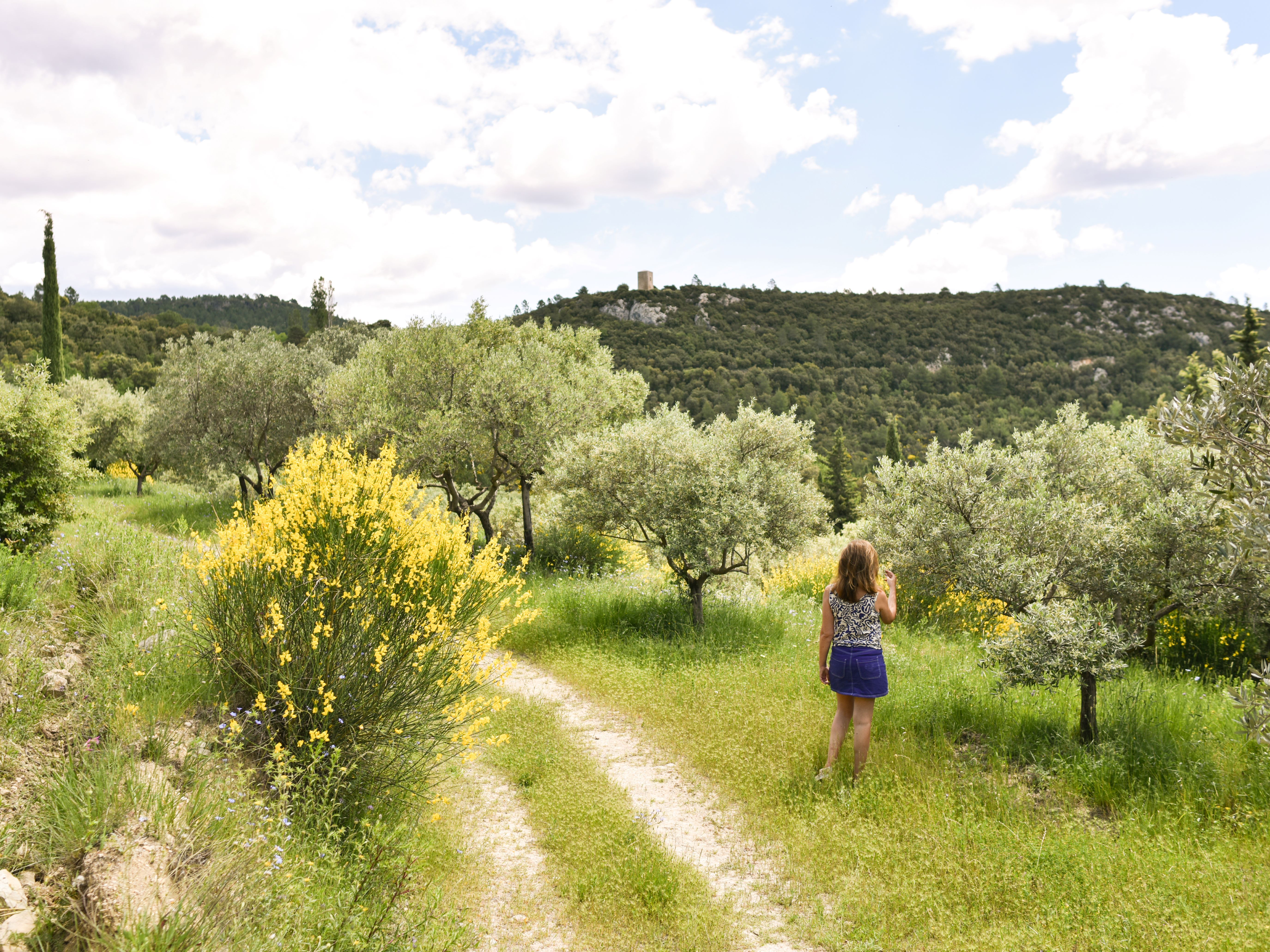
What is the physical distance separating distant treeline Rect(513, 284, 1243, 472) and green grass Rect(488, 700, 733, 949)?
176 ft

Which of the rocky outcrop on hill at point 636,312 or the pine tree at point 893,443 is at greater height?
the rocky outcrop on hill at point 636,312

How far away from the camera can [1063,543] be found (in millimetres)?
6312

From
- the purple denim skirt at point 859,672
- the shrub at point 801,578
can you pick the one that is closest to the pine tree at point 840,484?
the shrub at point 801,578

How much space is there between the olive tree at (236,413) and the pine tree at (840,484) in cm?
4003

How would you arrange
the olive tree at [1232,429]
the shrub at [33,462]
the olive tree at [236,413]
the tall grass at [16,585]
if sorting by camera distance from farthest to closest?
the olive tree at [236,413] < the shrub at [33,462] < the tall grass at [16,585] < the olive tree at [1232,429]

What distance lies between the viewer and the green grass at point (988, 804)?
4215mm

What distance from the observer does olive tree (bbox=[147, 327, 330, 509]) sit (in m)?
20.3

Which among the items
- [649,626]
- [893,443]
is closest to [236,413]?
[649,626]

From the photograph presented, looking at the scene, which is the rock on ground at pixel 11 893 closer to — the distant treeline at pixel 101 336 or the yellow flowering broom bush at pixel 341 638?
the yellow flowering broom bush at pixel 341 638

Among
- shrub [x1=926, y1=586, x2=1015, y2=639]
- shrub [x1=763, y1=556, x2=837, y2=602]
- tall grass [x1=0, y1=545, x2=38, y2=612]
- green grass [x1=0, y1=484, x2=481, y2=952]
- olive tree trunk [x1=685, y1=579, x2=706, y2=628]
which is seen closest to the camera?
green grass [x1=0, y1=484, x2=481, y2=952]

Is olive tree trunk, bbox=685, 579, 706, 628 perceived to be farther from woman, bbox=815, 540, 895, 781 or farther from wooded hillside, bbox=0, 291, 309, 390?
wooded hillside, bbox=0, 291, 309, 390

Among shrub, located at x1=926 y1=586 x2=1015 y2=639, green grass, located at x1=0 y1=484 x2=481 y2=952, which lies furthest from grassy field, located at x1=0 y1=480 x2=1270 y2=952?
shrub, located at x1=926 y1=586 x2=1015 y2=639

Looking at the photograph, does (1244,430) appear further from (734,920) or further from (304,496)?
(304,496)

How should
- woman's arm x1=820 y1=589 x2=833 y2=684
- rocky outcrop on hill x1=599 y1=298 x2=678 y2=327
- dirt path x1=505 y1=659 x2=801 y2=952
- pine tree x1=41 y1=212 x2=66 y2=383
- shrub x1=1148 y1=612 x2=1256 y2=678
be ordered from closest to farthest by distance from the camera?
dirt path x1=505 y1=659 x2=801 y2=952 → woman's arm x1=820 y1=589 x2=833 y2=684 → shrub x1=1148 y1=612 x2=1256 y2=678 → pine tree x1=41 y1=212 x2=66 y2=383 → rocky outcrop on hill x1=599 y1=298 x2=678 y2=327
